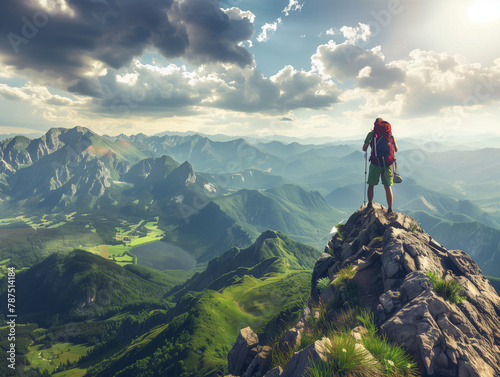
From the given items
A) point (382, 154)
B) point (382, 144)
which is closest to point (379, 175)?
point (382, 154)

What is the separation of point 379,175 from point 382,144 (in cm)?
260

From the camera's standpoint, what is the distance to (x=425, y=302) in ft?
32.7

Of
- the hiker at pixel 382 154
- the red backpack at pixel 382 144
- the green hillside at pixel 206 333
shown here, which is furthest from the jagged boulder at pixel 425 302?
the green hillside at pixel 206 333

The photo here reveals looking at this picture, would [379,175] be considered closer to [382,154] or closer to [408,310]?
[382,154]

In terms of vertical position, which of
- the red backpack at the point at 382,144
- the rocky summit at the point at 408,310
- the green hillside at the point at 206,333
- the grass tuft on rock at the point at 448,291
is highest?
the red backpack at the point at 382,144

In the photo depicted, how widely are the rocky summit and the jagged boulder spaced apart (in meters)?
0.03

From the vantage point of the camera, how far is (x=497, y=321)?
36.6 ft

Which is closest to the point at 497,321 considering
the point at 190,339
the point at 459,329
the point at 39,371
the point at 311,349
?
the point at 459,329

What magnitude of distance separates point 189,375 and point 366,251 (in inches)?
4405

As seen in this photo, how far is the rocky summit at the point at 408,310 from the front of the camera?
816 centimetres

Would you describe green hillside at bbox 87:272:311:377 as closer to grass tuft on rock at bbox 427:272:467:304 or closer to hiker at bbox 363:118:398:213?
hiker at bbox 363:118:398:213

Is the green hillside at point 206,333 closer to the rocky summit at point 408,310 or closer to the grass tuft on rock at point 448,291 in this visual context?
the rocky summit at point 408,310

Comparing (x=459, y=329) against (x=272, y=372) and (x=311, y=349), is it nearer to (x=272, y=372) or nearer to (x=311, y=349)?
(x=311, y=349)

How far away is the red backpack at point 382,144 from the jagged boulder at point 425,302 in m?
5.06
